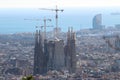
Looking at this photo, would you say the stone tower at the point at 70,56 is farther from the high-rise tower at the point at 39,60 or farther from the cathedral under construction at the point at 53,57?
the high-rise tower at the point at 39,60

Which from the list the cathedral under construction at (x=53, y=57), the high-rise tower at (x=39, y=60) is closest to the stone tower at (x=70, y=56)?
the cathedral under construction at (x=53, y=57)

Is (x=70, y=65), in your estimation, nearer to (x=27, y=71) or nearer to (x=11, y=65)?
(x=27, y=71)

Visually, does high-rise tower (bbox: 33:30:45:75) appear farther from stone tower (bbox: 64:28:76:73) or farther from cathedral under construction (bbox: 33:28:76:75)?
stone tower (bbox: 64:28:76:73)

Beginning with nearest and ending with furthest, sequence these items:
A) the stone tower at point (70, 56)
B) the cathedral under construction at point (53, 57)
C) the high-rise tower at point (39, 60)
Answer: the high-rise tower at point (39, 60), the cathedral under construction at point (53, 57), the stone tower at point (70, 56)

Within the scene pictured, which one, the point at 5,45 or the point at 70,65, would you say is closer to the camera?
the point at 70,65

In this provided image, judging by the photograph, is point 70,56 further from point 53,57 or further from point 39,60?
point 39,60

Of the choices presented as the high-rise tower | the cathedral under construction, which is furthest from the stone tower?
the high-rise tower

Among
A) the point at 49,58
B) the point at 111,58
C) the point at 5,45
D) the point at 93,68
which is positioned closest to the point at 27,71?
the point at 49,58

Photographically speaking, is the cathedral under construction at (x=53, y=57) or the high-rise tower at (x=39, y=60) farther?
the cathedral under construction at (x=53, y=57)
